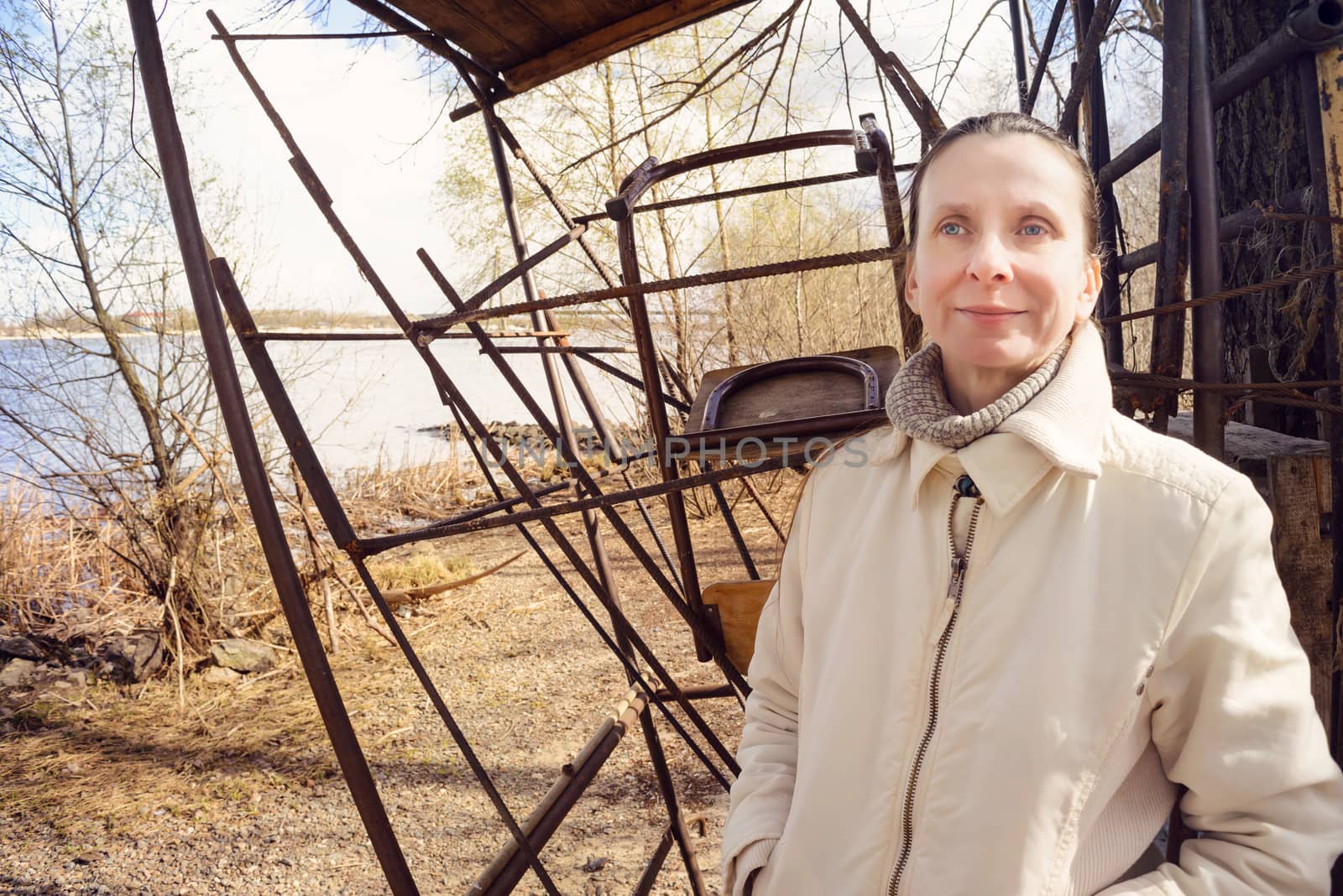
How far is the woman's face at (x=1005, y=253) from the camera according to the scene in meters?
1.02

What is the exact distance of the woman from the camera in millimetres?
889

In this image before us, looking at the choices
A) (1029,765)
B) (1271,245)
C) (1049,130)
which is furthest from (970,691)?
(1271,245)

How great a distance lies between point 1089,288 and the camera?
1100 millimetres

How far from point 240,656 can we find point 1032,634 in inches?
217

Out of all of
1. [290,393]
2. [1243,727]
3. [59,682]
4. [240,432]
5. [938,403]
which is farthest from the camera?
[290,393]

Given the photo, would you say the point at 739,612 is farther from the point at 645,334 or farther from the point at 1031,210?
the point at 1031,210

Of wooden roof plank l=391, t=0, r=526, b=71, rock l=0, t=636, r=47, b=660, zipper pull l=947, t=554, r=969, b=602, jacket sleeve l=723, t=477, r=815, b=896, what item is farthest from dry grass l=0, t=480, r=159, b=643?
zipper pull l=947, t=554, r=969, b=602

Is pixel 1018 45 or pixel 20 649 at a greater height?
pixel 1018 45

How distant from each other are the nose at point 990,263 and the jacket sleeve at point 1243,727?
0.34 m

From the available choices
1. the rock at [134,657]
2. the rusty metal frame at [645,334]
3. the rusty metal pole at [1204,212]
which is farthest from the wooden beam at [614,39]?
the rock at [134,657]

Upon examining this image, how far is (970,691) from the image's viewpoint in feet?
3.14

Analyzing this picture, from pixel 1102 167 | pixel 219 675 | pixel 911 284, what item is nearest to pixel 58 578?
pixel 219 675

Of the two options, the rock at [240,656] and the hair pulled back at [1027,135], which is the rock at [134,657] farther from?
the hair pulled back at [1027,135]

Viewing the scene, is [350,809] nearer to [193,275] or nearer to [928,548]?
[193,275]
